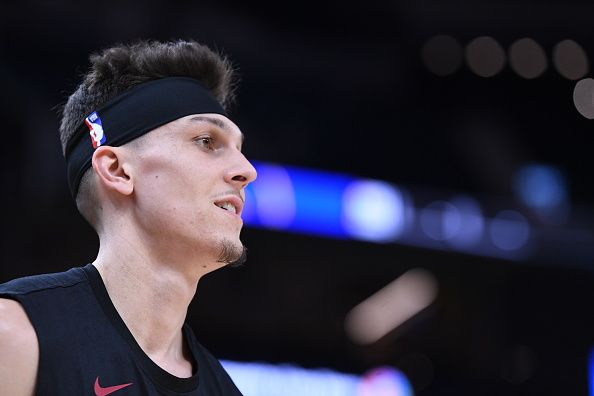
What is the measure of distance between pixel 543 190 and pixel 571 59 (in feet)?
5.71

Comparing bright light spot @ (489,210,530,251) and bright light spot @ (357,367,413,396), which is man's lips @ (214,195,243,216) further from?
bright light spot @ (489,210,530,251)

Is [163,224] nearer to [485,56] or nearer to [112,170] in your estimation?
[112,170]

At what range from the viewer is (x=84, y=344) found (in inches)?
96.3

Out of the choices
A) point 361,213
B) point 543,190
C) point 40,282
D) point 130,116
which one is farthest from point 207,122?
point 543,190

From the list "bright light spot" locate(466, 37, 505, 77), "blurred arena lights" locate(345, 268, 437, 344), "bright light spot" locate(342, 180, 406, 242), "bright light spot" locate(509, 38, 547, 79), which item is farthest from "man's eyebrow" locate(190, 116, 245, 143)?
"bright light spot" locate(509, 38, 547, 79)

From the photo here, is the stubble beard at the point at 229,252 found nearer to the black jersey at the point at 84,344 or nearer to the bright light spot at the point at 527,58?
the black jersey at the point at 84,344

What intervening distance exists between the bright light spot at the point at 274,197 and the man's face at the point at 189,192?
20.5 ft

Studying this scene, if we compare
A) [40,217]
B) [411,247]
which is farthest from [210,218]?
[411,247]

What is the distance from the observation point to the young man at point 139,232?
7.92 ft

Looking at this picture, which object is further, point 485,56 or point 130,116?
point 485,56

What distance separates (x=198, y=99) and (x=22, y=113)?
20.1 ft

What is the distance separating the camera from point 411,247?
10.2 m

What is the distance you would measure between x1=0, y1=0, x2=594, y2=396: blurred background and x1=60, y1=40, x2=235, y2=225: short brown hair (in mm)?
5481

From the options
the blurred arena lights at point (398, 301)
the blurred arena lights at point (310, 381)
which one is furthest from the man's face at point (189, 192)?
the blurred arena lights at point (398, 301)
